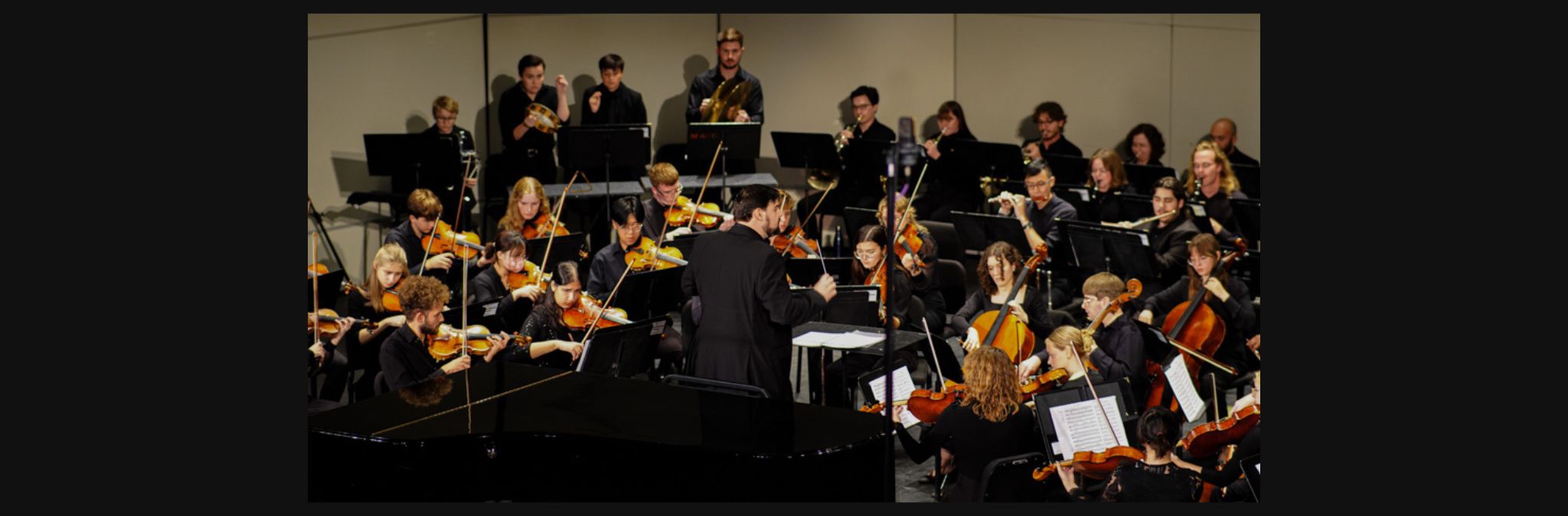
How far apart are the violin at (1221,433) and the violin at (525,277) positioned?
3110 millimetres

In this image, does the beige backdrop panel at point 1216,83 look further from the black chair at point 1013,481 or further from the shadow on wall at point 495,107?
the black chair at point 1013,481

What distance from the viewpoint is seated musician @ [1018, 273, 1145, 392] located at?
6088 millimetres

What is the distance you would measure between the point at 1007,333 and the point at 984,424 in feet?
4.84

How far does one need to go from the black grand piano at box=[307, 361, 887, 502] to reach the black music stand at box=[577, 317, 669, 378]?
0.79m

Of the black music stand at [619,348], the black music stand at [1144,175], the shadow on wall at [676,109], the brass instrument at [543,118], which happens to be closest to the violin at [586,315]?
the black music stand at [619,348]

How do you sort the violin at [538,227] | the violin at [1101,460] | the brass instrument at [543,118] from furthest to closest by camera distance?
the brass instrument at [543,118], the violin at [538,227], the violin at [1101,460]

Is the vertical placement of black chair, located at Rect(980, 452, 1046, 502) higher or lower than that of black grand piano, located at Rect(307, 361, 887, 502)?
lower

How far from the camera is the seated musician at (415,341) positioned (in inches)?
221

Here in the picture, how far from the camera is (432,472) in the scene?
14.3ft

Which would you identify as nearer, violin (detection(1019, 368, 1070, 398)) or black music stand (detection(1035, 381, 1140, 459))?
black music stand (detection(1035, 381, 1140, 459))

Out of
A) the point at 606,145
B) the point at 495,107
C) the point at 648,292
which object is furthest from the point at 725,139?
the point at 648,292

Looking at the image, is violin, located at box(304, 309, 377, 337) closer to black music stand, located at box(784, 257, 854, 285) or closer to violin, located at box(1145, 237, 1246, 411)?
black music stand, located at box(784, 257, 854, 285)

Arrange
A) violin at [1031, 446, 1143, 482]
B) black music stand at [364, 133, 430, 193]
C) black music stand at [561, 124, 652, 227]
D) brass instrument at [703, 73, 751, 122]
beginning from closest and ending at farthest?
violin at [1031, 446, 1143, 482]
black music stand at [364, 133, 430, 193]
black music stand at [561, 124, 652, 227]
brass instrument at [703, 73, 751, 122]

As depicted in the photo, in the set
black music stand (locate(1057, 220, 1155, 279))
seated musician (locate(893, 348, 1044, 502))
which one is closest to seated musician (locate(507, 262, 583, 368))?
seated musician (locate(893, 348, 1044, 502))
